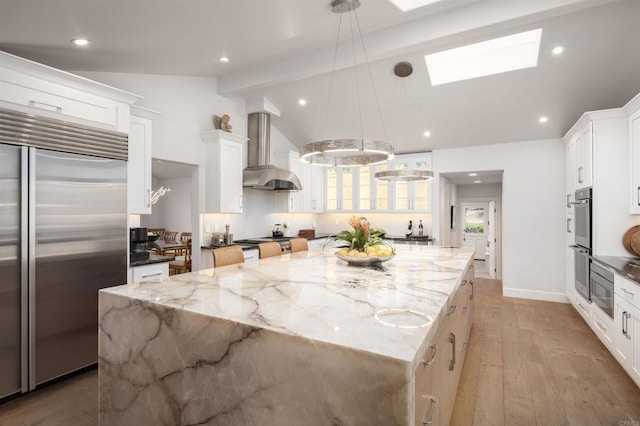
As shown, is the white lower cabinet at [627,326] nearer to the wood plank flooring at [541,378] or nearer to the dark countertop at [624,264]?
the dark countertop at [624,264]

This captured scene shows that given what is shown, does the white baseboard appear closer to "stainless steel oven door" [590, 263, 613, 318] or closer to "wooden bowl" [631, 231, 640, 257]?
"stainless steel oven door" [590, 263, 613, 318]

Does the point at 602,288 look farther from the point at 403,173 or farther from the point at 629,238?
the point at 403,173

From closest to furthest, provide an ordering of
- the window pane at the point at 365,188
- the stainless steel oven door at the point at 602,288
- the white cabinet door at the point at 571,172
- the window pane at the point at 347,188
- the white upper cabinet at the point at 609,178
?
the stainless steel oven door at the point at 602,288 < the white upper cabinet at the point at 609,178 < the white cabinet door at the point at 571,172 < the window pane at the point at 365,188 < the window pane at the point at 347,188

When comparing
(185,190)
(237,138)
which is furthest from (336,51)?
(185,190)

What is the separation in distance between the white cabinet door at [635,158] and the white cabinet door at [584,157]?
0.36m

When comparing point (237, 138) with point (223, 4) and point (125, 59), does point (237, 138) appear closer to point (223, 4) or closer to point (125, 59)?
point (125, 59)

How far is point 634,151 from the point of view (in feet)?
11.1

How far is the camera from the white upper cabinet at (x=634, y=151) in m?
3.30

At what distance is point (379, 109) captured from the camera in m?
5.25

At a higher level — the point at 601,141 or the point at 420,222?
the point at 601,141

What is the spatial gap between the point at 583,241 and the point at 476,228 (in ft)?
18.8

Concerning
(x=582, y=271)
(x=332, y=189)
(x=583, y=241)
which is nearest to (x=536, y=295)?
(x=582, y=271)

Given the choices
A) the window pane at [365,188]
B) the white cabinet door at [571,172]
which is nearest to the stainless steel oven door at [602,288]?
the white cabinet door at [571,172]

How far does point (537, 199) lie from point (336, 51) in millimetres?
3880
